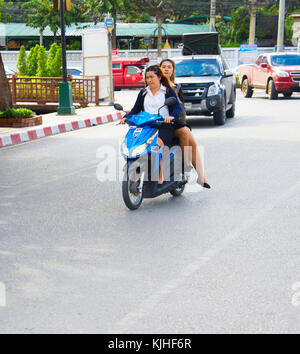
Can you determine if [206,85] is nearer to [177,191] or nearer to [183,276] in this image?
[177,191]

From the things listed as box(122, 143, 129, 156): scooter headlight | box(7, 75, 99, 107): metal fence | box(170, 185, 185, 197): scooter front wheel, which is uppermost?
box(122, 143, 129, 156): scooter headlight

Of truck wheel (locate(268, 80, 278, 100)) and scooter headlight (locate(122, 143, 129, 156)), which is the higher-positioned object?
scooter headlight (locate(122, 143, 129, 156))

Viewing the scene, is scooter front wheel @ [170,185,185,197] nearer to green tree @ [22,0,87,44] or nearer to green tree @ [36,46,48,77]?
green tree @ [36,46,48,77]

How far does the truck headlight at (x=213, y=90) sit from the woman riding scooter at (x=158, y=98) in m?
8.78

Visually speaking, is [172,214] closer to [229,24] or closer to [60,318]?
[60,318]

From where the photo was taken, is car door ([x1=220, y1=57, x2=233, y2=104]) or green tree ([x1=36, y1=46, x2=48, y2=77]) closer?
car door ([x1=220, y1=57, x2=233, y2=104])

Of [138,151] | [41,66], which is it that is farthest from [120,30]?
[138,151]

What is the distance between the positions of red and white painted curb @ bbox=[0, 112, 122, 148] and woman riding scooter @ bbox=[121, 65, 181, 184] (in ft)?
22.1

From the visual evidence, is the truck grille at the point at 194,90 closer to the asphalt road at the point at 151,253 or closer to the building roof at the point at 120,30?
the asphalt road at the point at 151,253

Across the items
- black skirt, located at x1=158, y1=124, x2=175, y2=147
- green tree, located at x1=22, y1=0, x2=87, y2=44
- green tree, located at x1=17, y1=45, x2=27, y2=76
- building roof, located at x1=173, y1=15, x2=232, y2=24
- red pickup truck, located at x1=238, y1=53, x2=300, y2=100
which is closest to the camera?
black skirt, located at x1=158, y1=124, x2=175, y2=147

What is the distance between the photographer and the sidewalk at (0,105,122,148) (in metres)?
14.9

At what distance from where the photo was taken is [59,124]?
17.0m

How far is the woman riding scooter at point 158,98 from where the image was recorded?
7.97 meters

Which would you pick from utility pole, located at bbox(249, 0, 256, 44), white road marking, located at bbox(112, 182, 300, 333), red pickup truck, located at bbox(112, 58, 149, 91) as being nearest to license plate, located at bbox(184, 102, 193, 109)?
white road marking, located at bbox(112, 182, 300, 333)
